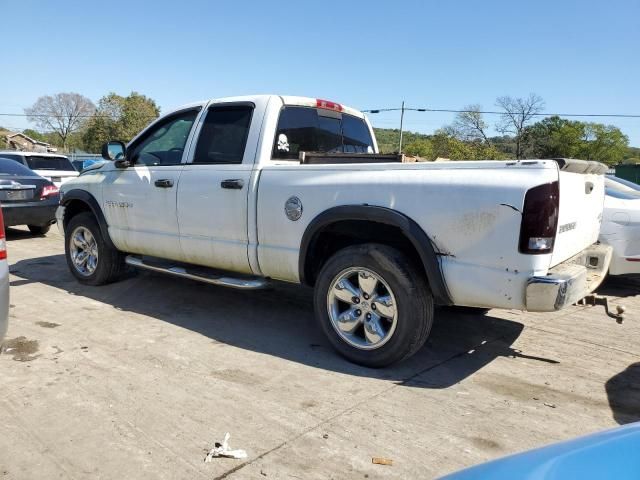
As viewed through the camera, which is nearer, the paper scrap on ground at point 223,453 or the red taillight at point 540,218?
the paper scrap on ground at point 223,453

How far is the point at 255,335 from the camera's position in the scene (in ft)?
15.1

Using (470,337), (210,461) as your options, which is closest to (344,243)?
(470,337)

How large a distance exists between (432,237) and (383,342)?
0.86 m

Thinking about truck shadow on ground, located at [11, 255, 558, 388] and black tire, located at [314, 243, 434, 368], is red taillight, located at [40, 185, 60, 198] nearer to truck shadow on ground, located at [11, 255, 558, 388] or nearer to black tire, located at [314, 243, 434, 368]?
truck shadow on ground, located at [11, 255, 558, 388]

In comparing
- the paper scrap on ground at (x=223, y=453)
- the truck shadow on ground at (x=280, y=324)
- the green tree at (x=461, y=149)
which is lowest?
the paper scrap on ground at (x=223, y=453)

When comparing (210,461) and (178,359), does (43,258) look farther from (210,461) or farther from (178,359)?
(210,461)

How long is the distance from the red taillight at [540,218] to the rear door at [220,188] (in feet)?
7.40

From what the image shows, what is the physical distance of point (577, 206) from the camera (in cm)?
362

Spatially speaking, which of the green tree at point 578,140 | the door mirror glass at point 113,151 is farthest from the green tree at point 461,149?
the door mirror glass at point 113,151

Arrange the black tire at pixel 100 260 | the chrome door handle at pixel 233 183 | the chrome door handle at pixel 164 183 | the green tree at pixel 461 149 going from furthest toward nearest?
the green tree at pixel 461 149 → the black tire at pixel 100 260 → the chrome door handle at pixel 164 183 → the chrome door handle at pixel 233 183

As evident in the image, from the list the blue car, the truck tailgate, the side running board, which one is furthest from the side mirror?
the blue car

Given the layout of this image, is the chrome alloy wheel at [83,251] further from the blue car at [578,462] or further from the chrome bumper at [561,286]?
the blue car at [578,462]

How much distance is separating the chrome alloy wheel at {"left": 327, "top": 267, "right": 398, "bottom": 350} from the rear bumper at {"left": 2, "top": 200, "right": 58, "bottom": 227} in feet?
24.2

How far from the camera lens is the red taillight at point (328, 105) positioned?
5.15 meters
